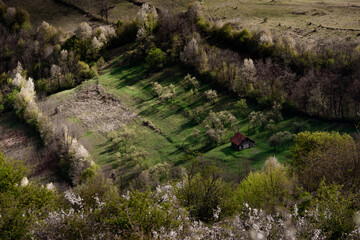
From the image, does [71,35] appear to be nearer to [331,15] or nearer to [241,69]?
[241,69]

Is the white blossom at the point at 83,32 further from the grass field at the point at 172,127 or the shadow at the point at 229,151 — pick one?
the shadow at the point at 229,151

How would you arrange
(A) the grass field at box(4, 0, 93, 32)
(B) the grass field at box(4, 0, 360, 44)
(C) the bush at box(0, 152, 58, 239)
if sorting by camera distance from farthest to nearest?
(A) the grass field at box(4, 0, 93, 32), (B) the grass field at box(4, 0, 360, 44), (C) the bush at box(0, 152, 58, 239)

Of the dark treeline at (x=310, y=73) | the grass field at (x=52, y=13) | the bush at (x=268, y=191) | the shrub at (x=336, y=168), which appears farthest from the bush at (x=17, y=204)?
the grass field at (x=52, y=13)

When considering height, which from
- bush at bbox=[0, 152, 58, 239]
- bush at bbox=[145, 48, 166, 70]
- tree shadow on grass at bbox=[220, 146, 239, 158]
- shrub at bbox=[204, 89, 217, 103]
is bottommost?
tree shadow on grass at bbox=[220, 146, 239, 158]

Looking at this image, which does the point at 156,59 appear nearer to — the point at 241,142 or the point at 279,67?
the point at 279,67

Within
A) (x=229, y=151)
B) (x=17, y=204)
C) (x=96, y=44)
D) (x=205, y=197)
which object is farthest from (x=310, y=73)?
(x=96, y=44)

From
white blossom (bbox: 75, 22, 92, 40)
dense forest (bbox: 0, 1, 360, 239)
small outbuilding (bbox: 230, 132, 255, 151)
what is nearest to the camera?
dense forest (bbox: 0, 1, 360, 239)

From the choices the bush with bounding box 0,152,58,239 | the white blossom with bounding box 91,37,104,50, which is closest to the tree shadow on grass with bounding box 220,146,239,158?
the bush with bounding box 0,152,58,239

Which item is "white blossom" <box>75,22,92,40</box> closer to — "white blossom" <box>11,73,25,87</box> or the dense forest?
the dense forest
